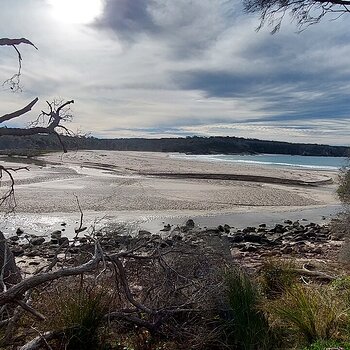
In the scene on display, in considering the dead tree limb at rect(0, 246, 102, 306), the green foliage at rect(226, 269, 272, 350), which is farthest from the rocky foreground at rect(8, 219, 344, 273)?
the dead tree limb at rect(0, 246, 102, 306)

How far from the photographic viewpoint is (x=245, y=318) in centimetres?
478

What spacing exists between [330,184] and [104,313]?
106 feet

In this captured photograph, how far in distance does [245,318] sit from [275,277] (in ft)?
6.12

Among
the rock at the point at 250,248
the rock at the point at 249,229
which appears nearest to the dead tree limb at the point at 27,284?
the rock at the point at 250,248

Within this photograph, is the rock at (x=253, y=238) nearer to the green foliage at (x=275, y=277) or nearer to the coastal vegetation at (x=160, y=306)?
the green foliage at (x=275, y=277)

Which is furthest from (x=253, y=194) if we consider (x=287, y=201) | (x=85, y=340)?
(x=85, y=340)

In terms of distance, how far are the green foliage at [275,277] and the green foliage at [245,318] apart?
1.24 m

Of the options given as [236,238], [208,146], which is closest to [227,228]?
[236,238]

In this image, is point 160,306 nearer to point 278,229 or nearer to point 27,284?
point 27,284

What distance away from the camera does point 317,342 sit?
14.4 ft

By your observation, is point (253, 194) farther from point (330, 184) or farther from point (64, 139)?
point (64, 139)

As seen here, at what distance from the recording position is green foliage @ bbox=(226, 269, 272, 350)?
4.59 m

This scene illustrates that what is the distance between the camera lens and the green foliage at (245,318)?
15.1ft

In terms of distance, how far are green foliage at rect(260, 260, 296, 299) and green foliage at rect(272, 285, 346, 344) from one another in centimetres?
107
